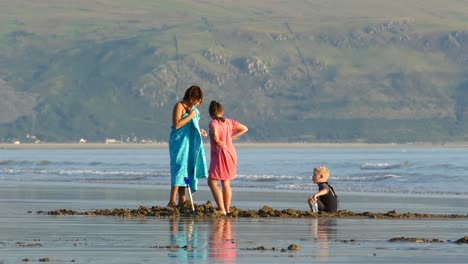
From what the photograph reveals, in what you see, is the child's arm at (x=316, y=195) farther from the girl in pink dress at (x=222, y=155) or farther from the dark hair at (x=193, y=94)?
the dark hair at (x=193, y=94)

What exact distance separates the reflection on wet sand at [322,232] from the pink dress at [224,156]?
55.5 inches

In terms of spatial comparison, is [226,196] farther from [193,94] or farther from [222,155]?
[193,94]

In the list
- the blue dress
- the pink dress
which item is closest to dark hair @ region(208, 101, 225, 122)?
the pink dress

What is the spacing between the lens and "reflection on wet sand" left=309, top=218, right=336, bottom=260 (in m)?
12.3

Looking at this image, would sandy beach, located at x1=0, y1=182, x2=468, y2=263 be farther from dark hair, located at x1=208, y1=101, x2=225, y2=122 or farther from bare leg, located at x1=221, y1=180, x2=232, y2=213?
dark hair, located at x1=208, y1=101, x2=225, y2=122

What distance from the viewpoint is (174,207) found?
58.5 feet

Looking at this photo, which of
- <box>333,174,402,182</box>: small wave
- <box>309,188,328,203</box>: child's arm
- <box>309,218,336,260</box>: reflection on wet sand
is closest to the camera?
<box>309,218,336,260</box>: reflection on wet sand

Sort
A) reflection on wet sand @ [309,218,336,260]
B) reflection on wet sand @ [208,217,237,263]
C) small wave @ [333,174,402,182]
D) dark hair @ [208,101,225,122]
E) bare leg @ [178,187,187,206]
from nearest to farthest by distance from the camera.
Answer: reflection on wet sand @ [208,217,237,263] < reflection on wet sand @ [309,218,336,260] < dark hair @ [208,101,225,122] < bare leg @ [178,187,187,206] < small wave @ [333,174,402,182]

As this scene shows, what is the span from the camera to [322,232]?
14.5 m

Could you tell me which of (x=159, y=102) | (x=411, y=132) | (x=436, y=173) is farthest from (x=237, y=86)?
(x=436, y=173)

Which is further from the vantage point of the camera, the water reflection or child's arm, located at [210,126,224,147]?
child's arm, located at [210,126,224,147]

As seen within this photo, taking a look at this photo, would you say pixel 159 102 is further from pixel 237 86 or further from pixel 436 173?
pixel 436 173

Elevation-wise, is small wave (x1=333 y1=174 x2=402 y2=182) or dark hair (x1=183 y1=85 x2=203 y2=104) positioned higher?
dark hair (x1=183 y1=85 x2=203 y2=104)

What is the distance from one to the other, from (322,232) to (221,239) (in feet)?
4.84
